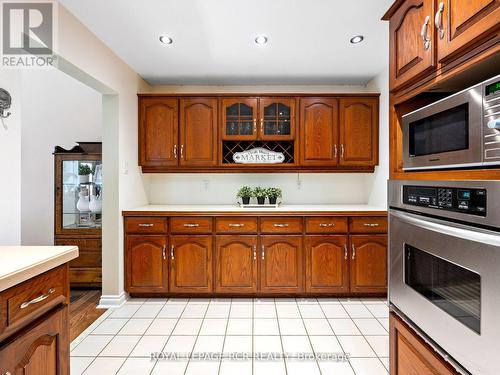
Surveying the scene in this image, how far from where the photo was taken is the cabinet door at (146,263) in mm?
2881

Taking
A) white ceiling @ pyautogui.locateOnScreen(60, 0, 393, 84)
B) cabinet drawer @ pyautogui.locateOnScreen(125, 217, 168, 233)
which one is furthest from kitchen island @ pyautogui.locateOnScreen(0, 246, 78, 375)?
white ceiling @ pyautogui.locateOnScreen(60, 0, 393, 84)

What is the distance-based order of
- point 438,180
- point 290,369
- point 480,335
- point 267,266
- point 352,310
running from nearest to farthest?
point 480,335
point 438,180
point 290,369
point 352,310
point 267,266

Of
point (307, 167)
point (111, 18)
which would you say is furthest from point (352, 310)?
point (111, 18)

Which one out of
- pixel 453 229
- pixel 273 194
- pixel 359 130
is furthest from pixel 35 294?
pixel 359 130

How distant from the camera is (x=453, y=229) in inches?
36.9

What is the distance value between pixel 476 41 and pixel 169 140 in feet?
9.06

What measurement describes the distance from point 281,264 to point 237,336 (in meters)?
0.87

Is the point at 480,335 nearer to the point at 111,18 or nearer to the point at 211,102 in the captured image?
the point at 111,18

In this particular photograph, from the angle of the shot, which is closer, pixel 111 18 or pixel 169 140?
pixel 111 18

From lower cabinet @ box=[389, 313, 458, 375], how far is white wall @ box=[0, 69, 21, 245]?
2.01 metres

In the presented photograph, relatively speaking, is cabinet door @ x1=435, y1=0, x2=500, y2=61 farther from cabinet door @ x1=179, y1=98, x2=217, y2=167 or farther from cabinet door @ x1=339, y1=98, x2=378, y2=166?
cabinet door @ x1=179, y1=98, x2=217, y2=167

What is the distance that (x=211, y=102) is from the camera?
3.15m

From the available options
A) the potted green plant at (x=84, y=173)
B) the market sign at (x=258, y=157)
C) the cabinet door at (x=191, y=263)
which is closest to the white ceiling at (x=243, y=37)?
the market sign at (x=258, y=157)

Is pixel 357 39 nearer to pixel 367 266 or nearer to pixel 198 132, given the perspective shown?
pixel 198 132
